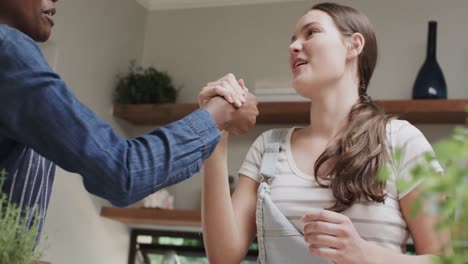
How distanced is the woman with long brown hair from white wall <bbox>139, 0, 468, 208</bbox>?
1.67 metres

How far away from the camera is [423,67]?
283 cm

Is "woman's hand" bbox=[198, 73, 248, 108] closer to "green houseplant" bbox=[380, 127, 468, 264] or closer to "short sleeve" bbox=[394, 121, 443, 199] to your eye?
"short sleeve" bbox=[394, 121, 443, 199]

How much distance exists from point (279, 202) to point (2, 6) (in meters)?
0.64

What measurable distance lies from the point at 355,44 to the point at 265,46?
6.31 ft

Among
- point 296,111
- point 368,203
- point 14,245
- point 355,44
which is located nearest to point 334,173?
point 368,203

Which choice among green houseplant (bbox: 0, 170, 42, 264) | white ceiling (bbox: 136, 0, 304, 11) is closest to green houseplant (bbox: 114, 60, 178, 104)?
white ceiling (bbox: 136, 0, 304, 11)

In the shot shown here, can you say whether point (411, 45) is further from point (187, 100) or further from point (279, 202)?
point (279, 202)

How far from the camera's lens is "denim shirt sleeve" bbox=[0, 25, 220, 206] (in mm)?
709

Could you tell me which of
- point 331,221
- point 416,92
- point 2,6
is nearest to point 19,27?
point 2,6

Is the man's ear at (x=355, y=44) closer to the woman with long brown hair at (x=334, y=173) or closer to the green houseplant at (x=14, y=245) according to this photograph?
the woman with long brown hair at (x=334, y=173)

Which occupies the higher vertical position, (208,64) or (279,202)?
(208,64)

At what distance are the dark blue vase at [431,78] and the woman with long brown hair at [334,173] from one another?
147 centimetres

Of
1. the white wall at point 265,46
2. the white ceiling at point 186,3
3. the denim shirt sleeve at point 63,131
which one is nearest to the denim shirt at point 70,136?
the denim shirt sleeve at point 63,131

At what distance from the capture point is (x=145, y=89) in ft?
10.4
